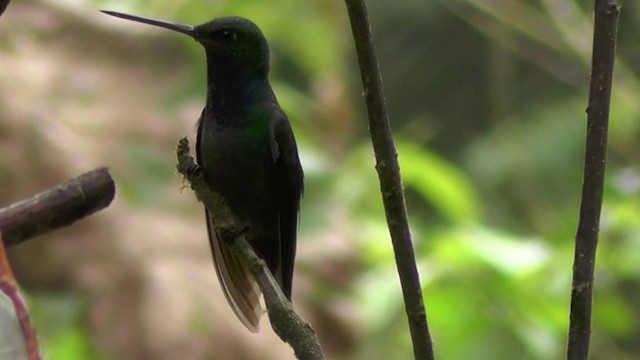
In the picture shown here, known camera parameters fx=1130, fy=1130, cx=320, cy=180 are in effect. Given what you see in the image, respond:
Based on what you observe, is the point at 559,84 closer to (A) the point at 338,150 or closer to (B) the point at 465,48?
(B) the point at 465,48

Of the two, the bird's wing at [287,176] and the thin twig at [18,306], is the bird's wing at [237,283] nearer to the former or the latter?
the bird's wing at [287,176]

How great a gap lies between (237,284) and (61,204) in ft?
1.05

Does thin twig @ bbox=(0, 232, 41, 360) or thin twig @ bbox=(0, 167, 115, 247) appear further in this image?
Answer: thin twig @ bbox=(0, 167, 115, 247)

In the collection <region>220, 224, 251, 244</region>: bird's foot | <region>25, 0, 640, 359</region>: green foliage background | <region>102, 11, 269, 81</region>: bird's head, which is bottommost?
<region>220, 224, 251, 244</region>: bird's foot

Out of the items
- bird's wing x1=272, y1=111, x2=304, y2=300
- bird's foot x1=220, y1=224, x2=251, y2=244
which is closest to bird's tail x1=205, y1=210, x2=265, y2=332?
bird's wing x1=272, y1=111, x2=304, y2=300

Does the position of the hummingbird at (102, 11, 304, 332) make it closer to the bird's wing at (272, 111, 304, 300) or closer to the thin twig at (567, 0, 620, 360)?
the bird's wing at (272, 111, 304, 300)

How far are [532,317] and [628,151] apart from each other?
1.65 m

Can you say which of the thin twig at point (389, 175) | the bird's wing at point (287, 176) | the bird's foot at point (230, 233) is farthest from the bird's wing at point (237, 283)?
the thin twig at point (389, 175)

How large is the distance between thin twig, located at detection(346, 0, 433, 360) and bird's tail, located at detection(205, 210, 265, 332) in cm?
60

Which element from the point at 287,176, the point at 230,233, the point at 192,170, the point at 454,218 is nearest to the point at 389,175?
the point at 230,233

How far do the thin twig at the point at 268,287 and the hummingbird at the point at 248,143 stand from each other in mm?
326

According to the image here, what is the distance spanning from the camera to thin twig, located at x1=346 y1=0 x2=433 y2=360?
3.94 ft

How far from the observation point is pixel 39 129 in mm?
3502

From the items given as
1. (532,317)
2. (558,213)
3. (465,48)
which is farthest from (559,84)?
(532,317)
